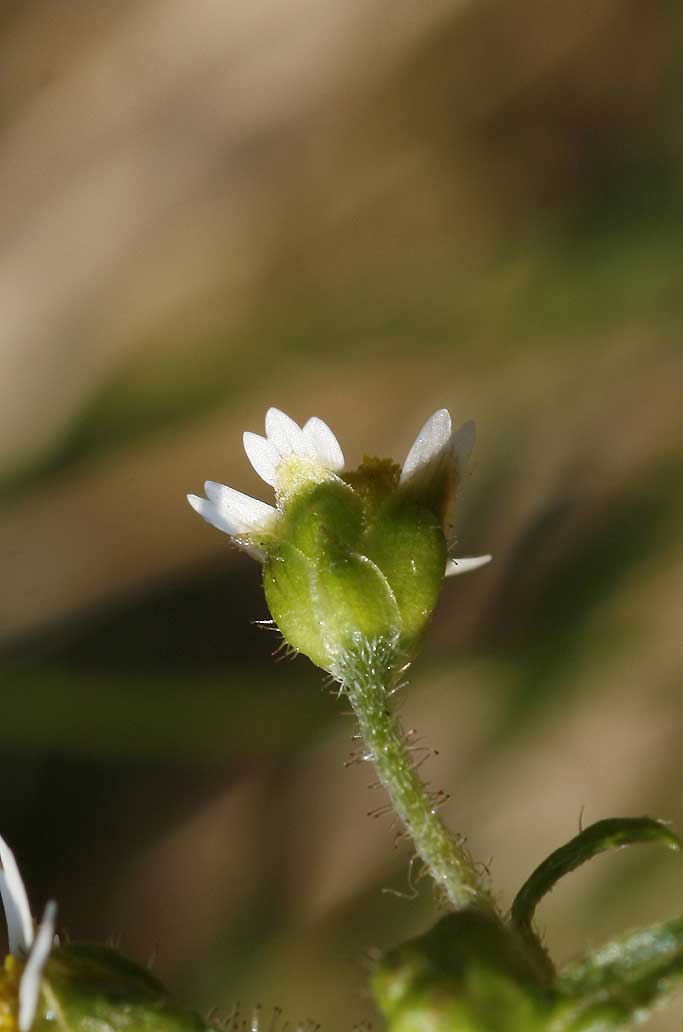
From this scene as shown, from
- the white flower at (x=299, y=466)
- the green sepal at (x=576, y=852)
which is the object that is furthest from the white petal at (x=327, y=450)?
the green sepal at (x=576, y=852)

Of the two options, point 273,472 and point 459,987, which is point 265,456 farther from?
point 459,987

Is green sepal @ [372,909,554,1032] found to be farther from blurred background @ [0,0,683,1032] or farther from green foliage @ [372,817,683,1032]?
blurred background @ [0,0,683,1032]

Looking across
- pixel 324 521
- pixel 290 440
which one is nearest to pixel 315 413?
pixel 290 440

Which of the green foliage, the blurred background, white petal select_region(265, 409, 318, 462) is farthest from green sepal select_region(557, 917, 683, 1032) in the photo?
the blurred background

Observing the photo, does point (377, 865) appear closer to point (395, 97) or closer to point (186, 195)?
point (186, 195)

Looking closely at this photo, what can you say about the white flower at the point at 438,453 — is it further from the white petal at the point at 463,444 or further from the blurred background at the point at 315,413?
the blurred background at the point at 315,413
